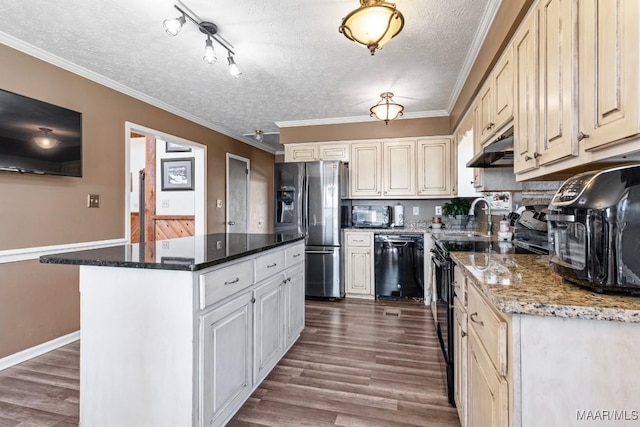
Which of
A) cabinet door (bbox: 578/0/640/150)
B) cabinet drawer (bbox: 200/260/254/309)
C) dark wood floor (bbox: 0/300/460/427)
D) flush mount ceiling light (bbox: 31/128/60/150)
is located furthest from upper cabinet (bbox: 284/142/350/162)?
cabinet door (bbox: 578/0/640/150)

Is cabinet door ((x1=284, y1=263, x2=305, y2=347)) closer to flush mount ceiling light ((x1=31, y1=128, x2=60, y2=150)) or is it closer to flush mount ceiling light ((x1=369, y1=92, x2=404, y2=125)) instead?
flush mount ceiling light ((x1=369, y1=92, x2=404, y2=125))

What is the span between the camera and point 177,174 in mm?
5082

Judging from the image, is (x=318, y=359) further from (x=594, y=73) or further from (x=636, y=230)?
(x=594, y=73)

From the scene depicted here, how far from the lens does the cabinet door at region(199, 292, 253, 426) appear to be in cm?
155

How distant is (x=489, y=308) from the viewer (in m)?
1.14

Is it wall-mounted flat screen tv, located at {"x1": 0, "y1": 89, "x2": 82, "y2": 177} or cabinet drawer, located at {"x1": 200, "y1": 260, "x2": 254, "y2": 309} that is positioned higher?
wall-mounted flat screen tv, located at {"x1": 0, "y1": 89, "x2": 82, "y2": 177}

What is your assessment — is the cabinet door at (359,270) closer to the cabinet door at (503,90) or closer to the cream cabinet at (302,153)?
the cream cabinet at (302,153)

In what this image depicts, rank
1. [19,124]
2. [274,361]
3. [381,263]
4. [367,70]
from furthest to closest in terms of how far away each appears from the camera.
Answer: [381,263] < [367,70] < [19,124] < [274,361]

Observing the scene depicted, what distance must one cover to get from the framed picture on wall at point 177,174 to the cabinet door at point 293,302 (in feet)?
9.69

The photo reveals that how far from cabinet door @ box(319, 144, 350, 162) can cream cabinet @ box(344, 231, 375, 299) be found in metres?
1.09

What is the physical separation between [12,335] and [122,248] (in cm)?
151

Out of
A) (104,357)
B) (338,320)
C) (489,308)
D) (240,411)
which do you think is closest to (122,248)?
(104,357)

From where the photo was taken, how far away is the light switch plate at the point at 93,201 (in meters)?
3.15

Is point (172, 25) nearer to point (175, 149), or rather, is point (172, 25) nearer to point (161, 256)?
point (161, 256)
